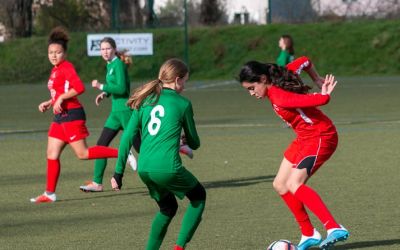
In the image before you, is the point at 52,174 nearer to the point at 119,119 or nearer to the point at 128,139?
the point at 119,119

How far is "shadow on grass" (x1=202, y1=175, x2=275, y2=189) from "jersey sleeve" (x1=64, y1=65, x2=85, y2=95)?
1.99 m

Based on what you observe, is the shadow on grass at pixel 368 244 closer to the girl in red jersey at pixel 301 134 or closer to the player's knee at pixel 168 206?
the girl in red jersey at pixel 301 134

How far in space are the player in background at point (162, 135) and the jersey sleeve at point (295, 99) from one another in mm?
783

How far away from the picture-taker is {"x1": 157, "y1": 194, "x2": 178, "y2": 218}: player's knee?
26.8 feet

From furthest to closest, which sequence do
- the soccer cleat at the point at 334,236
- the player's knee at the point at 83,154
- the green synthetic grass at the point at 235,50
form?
the green synthetic grass at the point at 235,50, the player's knee at the point at 83,154, the soccer cleat at the point at 334,236

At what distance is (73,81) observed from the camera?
11719 mm

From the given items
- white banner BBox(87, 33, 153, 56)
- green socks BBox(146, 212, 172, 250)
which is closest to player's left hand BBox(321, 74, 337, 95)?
green socks BBox(146, 212, 172, 250)

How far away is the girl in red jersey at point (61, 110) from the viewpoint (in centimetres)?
1171

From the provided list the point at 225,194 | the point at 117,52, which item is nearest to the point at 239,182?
the point at 225,194

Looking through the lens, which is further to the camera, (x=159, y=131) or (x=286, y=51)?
(x=286, y=51)

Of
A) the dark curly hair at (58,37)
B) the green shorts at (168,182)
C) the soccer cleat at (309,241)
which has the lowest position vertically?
the soccer cleat at (309,241)

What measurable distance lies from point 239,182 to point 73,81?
2483 mm

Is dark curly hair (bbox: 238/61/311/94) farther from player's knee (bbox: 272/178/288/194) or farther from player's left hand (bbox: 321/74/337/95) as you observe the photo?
player's knee (bbox: 272/178/288/194)

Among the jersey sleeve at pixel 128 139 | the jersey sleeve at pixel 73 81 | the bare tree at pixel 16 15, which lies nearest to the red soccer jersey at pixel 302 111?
the jersey sleeve at pixel 128 139
